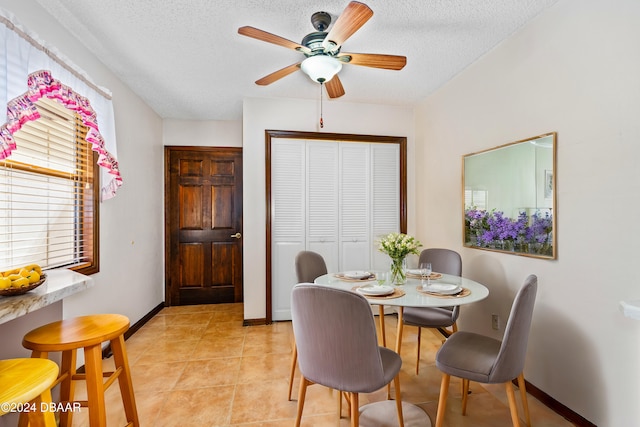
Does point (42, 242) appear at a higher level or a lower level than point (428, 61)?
lower

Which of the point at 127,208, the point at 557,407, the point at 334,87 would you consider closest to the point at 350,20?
→ the point at 334,87

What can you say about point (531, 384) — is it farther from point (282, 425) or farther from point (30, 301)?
point (30, 301)

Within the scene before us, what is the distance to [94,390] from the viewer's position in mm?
1389

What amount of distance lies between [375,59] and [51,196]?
239 cm

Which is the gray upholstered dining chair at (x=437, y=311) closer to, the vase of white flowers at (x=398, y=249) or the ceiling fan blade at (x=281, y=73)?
the vase of white flowers at (x=398, y=249)

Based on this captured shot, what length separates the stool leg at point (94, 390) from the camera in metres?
1.37

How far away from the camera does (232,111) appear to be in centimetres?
389

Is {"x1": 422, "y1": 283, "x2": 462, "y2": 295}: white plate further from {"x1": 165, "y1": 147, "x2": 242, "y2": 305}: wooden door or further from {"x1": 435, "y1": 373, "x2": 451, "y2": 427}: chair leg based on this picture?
{"x1": 165, "y1": 147, "x2": 242, "y2": 305}: wooden door

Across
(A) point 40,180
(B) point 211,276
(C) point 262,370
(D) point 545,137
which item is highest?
(D) point 545,137

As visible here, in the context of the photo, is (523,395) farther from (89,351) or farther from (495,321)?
(89,351)

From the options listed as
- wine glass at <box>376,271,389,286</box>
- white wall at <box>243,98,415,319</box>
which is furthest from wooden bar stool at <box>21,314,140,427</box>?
white wall at <box>243,98,415,319</box>

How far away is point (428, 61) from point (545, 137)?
46.6 inches

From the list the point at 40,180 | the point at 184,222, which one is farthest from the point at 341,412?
the point at 184,222

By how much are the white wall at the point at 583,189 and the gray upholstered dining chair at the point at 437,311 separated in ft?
1.05
